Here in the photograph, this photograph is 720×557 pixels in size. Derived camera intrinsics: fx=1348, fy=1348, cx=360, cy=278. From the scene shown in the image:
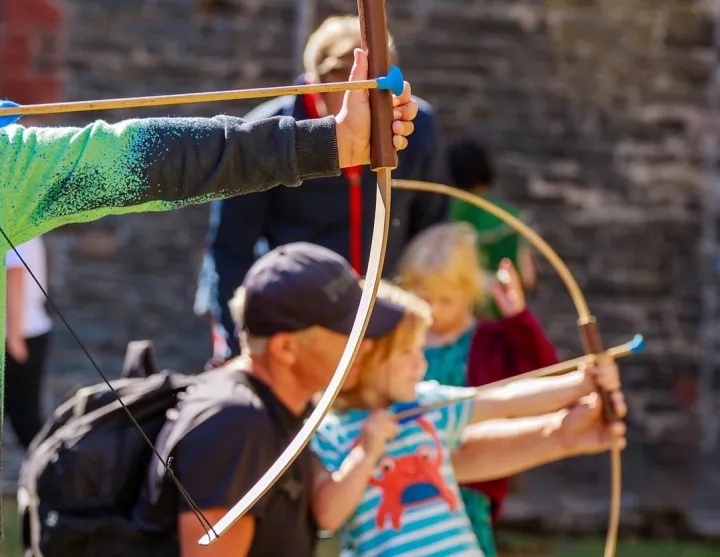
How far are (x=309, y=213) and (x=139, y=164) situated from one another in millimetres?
1699

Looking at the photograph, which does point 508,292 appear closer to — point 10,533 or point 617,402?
point 617,402

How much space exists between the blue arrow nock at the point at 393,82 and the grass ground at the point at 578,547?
3.58m

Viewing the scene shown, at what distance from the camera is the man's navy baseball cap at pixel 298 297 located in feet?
8.11

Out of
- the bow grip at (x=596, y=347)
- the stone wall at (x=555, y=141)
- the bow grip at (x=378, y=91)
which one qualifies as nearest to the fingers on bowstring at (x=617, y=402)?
the bow grip at (x=596, y=347)

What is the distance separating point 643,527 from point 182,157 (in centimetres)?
421

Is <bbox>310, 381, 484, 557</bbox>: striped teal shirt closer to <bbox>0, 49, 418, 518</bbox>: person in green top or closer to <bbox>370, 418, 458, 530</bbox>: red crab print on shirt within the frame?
<bbox>370, 418, 458, 530</bbox>: red crab print on shirt

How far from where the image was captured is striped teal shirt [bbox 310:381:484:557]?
8.50 feet

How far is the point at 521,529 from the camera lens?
5.38 m

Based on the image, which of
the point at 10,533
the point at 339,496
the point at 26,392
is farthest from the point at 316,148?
the point at 10,533

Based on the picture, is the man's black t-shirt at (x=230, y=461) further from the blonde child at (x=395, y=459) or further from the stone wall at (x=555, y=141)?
the stone wall at (x=555, y=141)

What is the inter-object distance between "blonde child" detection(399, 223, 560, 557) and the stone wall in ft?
8.63

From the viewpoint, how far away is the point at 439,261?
3490 mm

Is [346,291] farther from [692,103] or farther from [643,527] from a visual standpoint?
[692,103]

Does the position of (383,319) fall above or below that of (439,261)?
above
